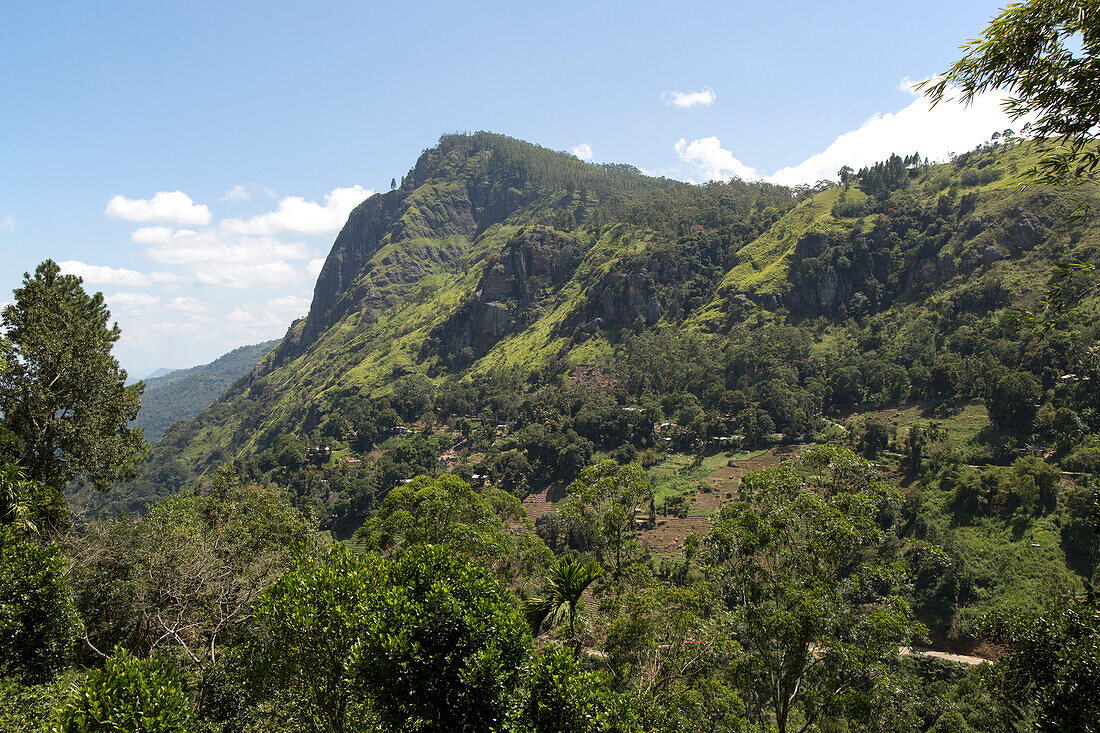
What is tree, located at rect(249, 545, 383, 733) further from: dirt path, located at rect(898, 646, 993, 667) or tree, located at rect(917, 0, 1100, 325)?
dirt path, located at rect(898, 646, 993, 667)

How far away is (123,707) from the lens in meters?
8.16

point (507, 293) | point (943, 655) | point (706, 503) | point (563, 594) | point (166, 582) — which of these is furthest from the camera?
point (507, 293)

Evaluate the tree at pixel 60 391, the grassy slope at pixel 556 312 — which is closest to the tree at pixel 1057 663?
the tree at pixel 60 391

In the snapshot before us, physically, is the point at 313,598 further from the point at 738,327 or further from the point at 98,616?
the point at 738,327

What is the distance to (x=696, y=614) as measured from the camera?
48.2ft

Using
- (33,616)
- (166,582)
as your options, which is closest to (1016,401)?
(166,582)

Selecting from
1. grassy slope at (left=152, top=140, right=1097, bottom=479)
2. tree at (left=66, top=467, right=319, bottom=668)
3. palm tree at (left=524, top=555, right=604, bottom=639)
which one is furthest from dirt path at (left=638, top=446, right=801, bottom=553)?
palm tree at (left=524, top=555, right=604, bottom=639)

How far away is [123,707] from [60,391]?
18997 mm

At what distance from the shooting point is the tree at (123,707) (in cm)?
816

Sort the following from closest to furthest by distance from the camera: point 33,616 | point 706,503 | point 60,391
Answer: point 33,616 < point 60,391 < point 706,503

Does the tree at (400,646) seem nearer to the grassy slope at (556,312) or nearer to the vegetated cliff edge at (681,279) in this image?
the grassy slope at (556,312)

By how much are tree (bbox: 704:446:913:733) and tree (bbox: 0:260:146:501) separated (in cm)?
2500

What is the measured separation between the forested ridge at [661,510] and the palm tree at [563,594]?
0.10 meters

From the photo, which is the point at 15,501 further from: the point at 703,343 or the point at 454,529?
the point at 703,343
